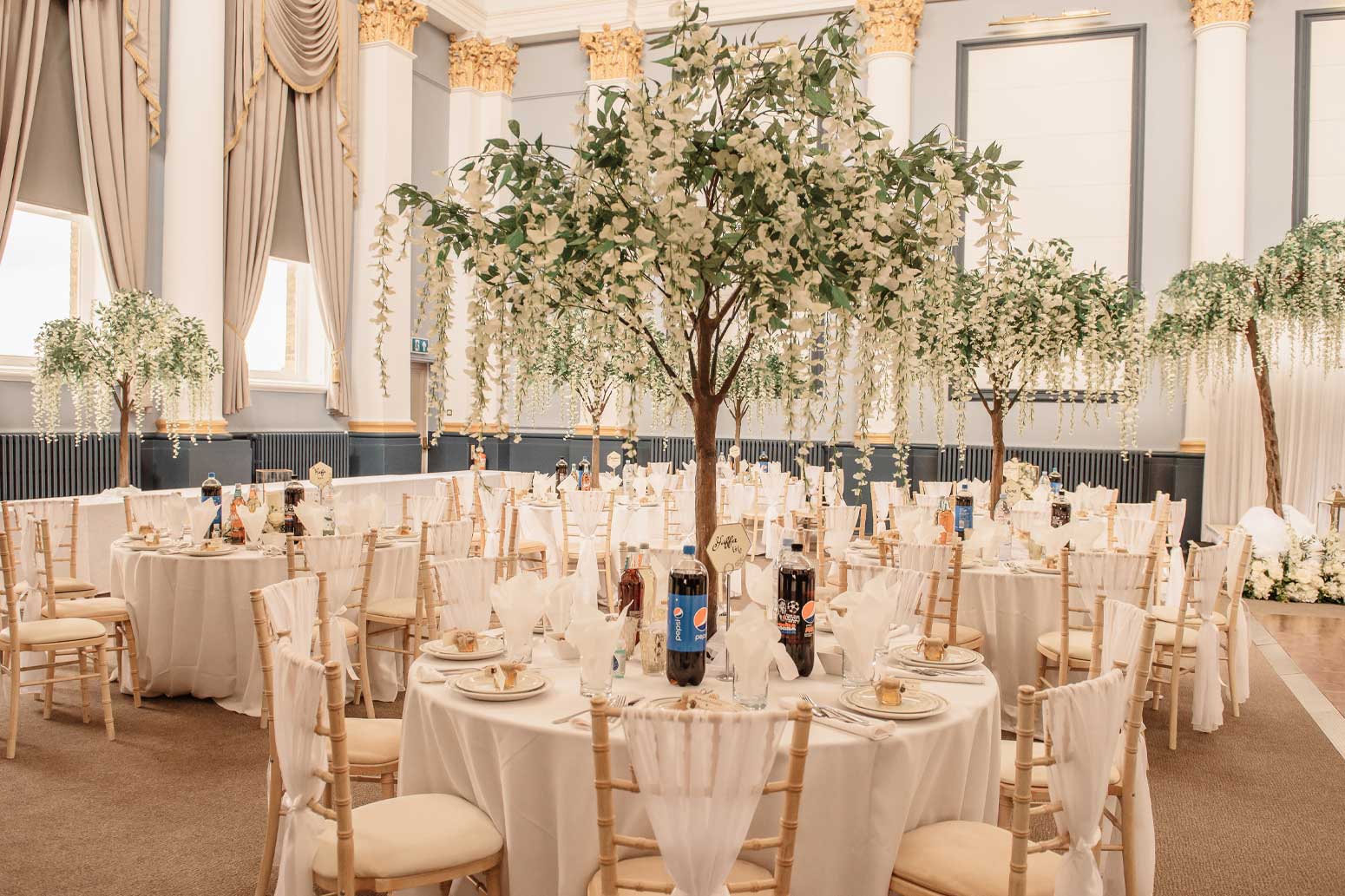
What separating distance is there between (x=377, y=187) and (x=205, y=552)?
7710mm

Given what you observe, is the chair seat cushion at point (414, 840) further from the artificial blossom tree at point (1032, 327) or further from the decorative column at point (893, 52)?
the decorative column at point (893, 52)

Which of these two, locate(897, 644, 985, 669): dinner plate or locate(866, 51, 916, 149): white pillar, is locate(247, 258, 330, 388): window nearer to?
locate(866, 51, 916, 149): white pillar

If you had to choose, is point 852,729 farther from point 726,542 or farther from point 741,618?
point 726,542

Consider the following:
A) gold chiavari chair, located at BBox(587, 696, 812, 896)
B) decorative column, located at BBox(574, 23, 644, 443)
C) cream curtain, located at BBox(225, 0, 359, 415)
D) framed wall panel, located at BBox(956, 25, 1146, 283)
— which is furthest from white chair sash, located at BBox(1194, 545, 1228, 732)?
decorative column, located at BBox(574, 23, 644, 443)

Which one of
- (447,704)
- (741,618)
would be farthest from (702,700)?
(447,704)

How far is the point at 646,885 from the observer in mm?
1832

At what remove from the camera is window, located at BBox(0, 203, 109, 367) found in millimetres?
8219

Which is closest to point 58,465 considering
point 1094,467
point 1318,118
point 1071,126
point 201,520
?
point 201,520

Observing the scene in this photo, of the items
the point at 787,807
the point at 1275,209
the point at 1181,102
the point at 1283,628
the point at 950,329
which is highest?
the point at 1181,102

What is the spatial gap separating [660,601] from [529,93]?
1216 cm

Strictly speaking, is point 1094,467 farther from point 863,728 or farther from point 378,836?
point 378,836

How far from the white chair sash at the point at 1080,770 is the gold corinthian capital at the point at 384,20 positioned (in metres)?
11.8

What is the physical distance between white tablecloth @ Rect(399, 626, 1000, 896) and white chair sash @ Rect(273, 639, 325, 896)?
274 mm

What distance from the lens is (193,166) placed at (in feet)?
30.1
